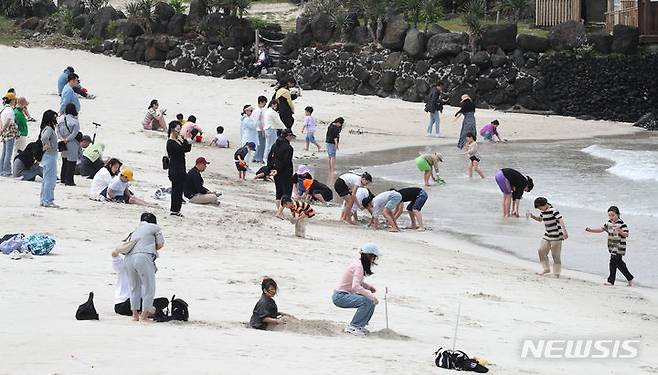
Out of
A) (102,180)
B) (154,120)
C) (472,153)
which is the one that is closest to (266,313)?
(102,180)

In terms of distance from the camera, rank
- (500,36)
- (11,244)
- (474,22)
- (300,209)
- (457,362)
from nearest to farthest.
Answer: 1. (457,362)
2. (11,244)
3. (300,209)
4. (474,22)
5. (500,36)

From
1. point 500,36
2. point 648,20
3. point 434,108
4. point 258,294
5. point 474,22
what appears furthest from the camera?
point 648,20

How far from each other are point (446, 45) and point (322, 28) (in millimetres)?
4696

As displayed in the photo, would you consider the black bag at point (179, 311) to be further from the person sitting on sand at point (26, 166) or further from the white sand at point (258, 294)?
the person sitting on sand at point (26, 166)

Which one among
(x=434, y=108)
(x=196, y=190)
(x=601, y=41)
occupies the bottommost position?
(x=196, y=190)

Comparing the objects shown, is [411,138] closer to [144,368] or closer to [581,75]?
[581,75]

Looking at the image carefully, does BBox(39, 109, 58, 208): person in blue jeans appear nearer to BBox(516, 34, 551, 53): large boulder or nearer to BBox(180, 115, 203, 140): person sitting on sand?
BBox(180, 115, 203, 140): person sitting on sand

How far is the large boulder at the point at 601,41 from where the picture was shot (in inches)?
1449

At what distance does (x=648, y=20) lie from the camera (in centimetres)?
3719

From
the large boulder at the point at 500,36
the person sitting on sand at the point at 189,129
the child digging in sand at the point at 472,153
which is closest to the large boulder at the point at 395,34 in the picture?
the large boulder at the point at 500,36

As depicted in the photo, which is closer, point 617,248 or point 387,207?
point 617,248

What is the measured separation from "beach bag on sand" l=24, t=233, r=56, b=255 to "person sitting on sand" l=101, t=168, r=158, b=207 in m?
4.02

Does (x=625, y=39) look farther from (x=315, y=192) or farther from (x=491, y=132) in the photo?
(x=315, y=192)

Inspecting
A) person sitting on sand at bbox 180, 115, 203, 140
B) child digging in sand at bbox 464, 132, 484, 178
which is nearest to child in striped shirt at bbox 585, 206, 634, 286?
child digging in sand at bbox 464, 132, 484, 178
